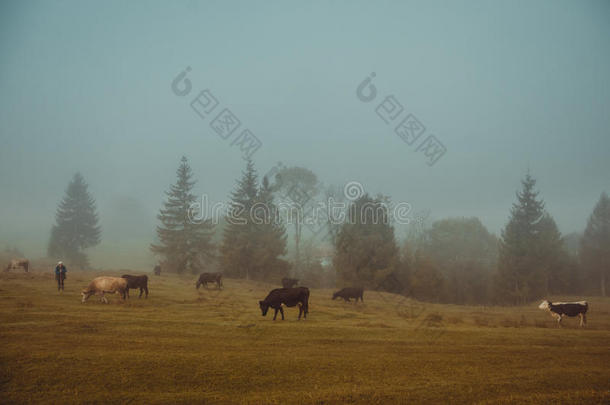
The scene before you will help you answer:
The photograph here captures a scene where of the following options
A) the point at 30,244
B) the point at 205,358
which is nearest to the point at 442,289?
the point at 205,358

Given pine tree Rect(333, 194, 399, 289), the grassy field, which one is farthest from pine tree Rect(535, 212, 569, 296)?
the grassy field

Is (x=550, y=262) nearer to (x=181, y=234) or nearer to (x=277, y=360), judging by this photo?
(x=277, y=360)

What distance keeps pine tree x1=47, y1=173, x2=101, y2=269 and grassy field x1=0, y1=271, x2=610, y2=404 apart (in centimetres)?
5141

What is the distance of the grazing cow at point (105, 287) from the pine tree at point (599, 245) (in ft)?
178

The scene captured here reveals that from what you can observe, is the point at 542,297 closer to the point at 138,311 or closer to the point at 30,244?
the point at 138,311

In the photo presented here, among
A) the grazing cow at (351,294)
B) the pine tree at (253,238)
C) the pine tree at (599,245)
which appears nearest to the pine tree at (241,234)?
the pine tree at (253,238)

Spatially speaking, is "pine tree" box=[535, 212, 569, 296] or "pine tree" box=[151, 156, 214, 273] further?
"pine tree" box=[151, 156, 214, 273]

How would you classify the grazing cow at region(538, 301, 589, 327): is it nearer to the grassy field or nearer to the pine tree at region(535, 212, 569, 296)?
the grassy field

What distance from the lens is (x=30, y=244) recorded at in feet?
285

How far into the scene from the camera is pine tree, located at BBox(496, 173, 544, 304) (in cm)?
4234

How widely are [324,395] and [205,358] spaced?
13.3ft

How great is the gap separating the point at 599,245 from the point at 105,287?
61.7 metres

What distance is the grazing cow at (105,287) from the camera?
20594mm

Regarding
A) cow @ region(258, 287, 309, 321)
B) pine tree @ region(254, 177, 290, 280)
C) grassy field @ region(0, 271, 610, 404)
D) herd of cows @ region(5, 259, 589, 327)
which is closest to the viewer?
grassy field @ region(0, 271, 610, 404)
